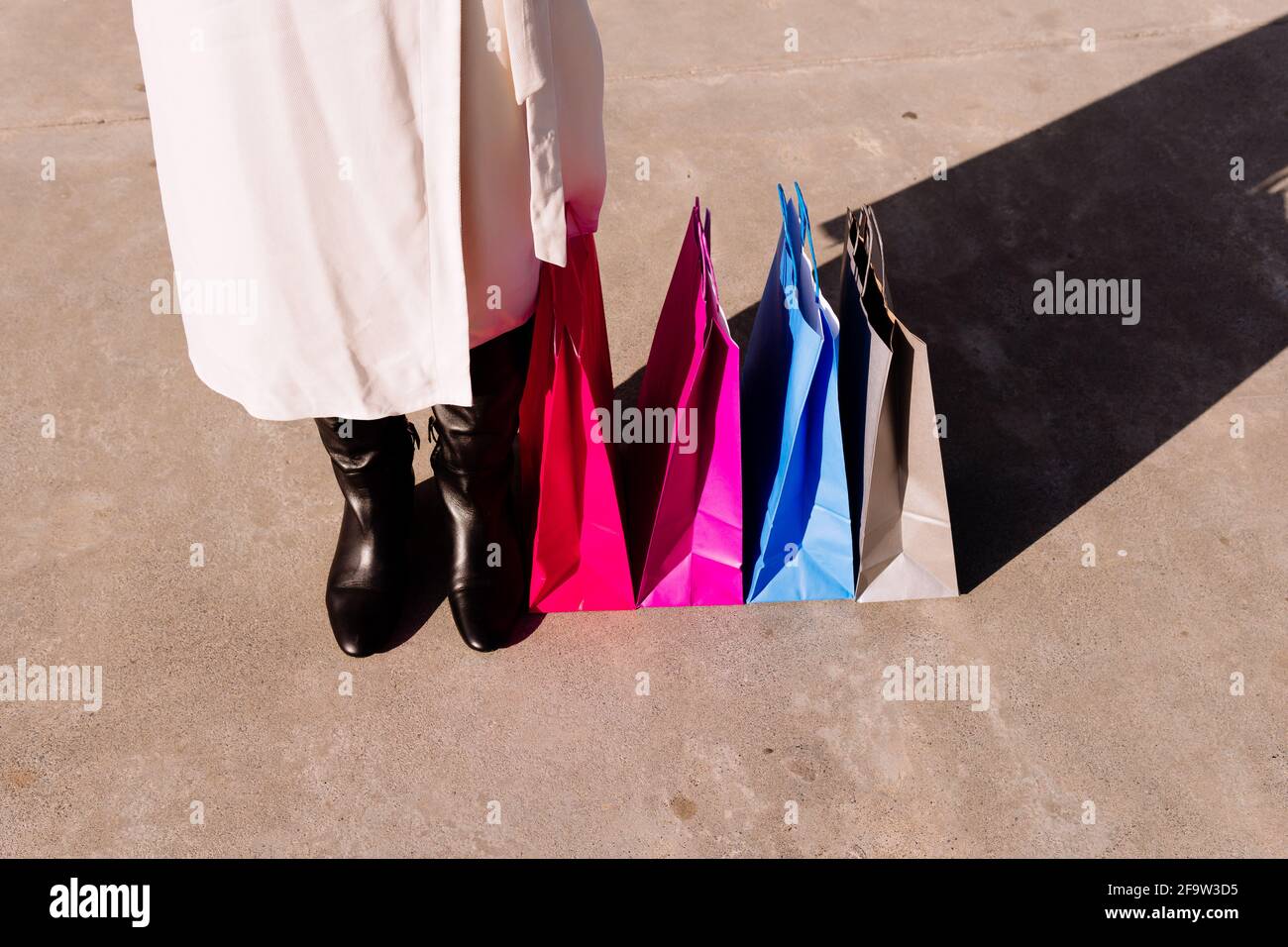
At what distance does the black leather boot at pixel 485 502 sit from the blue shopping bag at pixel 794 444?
472 mm

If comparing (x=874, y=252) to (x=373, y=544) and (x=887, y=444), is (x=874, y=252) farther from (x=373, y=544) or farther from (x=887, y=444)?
(x=373, y=544)

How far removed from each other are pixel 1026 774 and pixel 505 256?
4.25 ft

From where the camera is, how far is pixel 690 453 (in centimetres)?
213

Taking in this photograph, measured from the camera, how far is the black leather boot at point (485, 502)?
83.1 inches

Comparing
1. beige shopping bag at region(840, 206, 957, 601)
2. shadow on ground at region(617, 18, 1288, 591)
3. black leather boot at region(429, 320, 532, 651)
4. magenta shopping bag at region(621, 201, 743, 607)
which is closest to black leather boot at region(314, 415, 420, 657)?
black leather boot at region(429, 320, 532, 651)

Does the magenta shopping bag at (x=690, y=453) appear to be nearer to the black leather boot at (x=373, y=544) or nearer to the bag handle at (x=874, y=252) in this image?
the bag handle at (x=874, y=252)

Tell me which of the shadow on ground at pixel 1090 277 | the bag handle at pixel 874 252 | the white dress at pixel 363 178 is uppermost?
the white dress at pixel 363 178

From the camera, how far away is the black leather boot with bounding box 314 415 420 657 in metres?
2.25

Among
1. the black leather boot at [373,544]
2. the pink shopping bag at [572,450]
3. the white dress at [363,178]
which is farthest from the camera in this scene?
the black leather boot at [373,544]

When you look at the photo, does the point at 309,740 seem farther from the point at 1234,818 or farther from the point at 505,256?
the point at 1234,818

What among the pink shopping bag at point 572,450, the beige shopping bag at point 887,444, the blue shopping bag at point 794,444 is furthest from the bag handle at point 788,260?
the pink shopping bag at point 572,450

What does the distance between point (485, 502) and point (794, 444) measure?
23.8 inches

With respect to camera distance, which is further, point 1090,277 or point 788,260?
point 1090,277

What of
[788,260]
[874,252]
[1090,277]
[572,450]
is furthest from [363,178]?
[1090,277]
